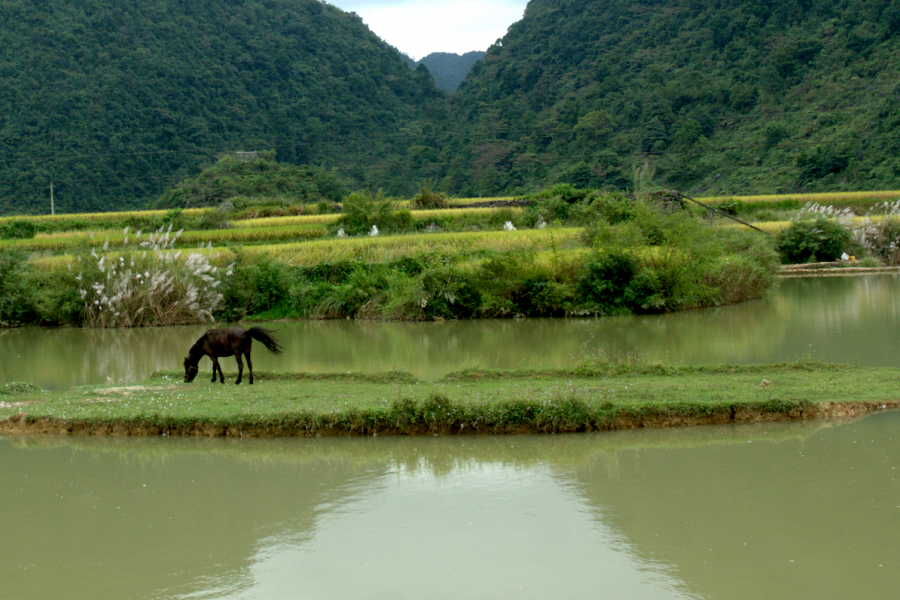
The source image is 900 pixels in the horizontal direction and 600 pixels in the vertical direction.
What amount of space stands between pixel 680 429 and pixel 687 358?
4340mm

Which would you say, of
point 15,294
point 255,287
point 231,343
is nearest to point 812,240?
point 255,287

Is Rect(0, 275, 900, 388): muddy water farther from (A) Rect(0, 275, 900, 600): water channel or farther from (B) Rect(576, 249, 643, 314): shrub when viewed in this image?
(A) Rect(0, 275, 900, 600): water channel

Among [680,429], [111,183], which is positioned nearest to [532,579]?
[680,429]

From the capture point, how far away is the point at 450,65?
136375 mm

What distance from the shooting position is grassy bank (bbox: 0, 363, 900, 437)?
26.8 ft

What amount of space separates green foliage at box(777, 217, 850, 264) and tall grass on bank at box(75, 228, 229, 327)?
19787mm

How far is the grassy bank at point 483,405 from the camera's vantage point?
8.17 meters

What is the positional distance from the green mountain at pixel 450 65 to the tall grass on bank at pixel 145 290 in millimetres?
108823

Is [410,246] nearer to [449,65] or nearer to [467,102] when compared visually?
[467,102]

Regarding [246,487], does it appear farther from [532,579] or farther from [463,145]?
[463,145]

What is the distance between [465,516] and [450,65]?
136448 mm

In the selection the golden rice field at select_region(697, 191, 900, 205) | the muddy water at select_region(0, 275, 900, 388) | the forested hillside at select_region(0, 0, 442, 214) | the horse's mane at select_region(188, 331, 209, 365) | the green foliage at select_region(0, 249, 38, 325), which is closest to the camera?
the horse's mane at select_region(188, 331, 209, 365)

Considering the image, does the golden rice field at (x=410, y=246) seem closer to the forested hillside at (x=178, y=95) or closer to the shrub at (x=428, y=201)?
the shrub at (x=428, y=201)

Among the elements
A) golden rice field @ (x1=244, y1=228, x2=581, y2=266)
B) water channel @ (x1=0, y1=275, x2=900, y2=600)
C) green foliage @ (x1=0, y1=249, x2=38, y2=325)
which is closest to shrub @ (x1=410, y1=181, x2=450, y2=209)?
golden rice field @ (x1=244, y1=228, x2=581, y2=266)
